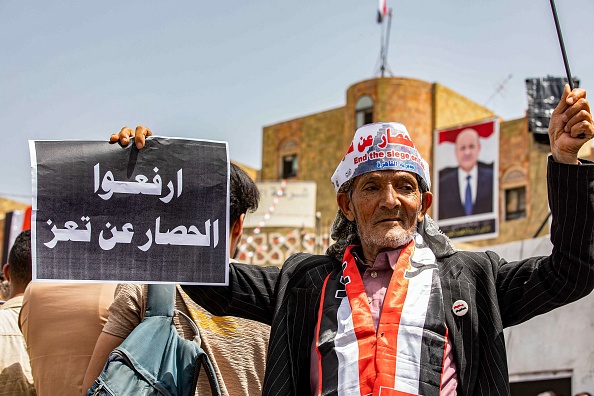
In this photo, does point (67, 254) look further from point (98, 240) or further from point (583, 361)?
point (583, 361)

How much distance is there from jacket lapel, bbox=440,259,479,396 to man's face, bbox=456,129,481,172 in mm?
25130

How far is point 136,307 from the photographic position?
11.0ft

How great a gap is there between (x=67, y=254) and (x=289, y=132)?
31.2m

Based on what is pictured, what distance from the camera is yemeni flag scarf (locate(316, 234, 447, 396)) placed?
2.83 metres

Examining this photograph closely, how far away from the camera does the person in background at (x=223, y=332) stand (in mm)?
3305

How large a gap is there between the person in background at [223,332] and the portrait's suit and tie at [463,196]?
24.1m

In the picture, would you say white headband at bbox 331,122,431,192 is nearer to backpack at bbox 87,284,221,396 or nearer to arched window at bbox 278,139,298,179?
backpack at bbox 87,284,221,396

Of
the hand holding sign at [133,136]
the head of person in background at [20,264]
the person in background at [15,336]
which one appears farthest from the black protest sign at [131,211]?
the head of person in background at [20,264]

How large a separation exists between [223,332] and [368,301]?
71 centimetres

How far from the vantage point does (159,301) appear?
10.9 feet

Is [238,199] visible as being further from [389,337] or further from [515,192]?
[515,192]

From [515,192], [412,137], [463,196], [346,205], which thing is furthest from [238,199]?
[515,192]

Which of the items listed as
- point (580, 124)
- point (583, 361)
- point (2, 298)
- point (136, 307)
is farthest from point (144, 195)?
point (583, 361)

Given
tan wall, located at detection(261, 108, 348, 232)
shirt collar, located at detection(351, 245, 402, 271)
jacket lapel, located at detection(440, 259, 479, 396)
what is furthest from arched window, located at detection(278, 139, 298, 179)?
jacket lapel, located at detection(440, 259, 479, 396)
